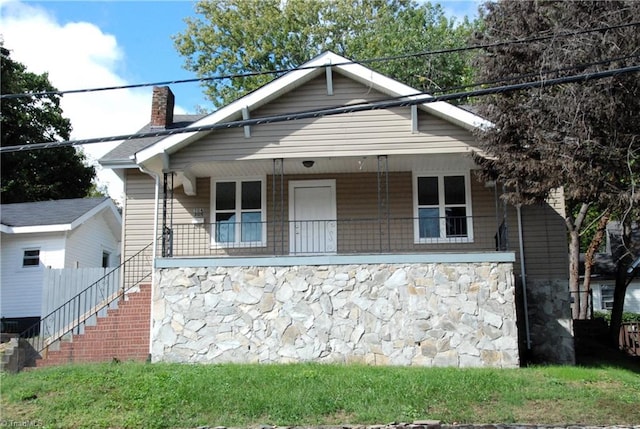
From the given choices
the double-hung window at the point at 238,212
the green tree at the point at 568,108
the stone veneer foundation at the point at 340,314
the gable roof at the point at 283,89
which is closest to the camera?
the green tree at the point at 568,108

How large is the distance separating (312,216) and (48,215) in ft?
36.1

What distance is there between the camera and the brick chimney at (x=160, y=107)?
1672 cm

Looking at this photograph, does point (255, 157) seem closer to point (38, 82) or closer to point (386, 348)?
point (386, 348)

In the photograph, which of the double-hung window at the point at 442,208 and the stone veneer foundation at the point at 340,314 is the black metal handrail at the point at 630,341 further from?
the stone veneer foundation at the point at 340,314

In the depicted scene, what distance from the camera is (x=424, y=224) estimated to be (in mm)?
15672

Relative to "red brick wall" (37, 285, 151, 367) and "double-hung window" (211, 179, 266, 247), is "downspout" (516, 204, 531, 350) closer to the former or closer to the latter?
"double-hung window" (211, 179, 266, 247)

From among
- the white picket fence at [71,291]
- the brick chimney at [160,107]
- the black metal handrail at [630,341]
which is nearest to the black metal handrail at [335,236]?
the white picket fence at [71,291]

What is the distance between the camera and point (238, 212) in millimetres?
16016

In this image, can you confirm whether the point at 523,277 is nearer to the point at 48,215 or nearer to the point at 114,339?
the point at 114,339

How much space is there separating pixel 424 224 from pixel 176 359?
6518mm

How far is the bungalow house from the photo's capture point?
12797 millimetres

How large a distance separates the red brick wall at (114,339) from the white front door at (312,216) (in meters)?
3.79

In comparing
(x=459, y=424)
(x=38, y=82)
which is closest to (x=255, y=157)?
(x=459, y=424)

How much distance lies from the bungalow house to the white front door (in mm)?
34
